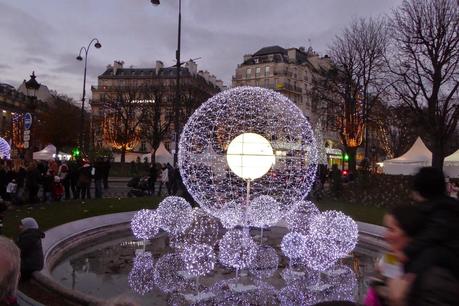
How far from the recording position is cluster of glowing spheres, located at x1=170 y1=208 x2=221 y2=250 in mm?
13547

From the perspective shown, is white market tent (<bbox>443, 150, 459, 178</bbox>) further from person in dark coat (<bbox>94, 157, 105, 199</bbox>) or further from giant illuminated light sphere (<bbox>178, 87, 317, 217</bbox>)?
giant illuminated light sphere (<bbox>178, 87, 317, 217</bbox>)

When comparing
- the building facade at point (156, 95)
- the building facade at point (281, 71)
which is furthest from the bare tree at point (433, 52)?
the building facade at point (281, 71)

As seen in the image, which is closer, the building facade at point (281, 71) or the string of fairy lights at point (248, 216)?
the string of fairy lights at point (248, 216)

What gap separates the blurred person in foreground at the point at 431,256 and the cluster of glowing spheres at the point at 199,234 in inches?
407

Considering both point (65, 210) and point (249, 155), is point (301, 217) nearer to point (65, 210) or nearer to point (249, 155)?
point (249, 155)

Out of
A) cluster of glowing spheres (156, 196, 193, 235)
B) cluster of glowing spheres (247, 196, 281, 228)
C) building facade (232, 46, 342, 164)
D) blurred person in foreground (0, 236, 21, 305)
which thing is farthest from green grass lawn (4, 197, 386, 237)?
building facade (232, 46, 342, 164)

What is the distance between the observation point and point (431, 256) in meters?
2.70

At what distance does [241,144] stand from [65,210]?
8.00m

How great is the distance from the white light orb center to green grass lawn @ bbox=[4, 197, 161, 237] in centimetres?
546

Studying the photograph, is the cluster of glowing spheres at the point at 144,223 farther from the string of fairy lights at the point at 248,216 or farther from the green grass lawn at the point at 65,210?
the green grass lawn at the point at 65,210

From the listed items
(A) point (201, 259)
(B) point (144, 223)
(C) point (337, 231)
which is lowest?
(A) point (201, 259)

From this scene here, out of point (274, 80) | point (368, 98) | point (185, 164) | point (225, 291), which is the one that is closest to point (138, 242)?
point (185, 164)

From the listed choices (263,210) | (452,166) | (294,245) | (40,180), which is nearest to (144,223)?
(263,210)

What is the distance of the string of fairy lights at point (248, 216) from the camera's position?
961 centimetres
